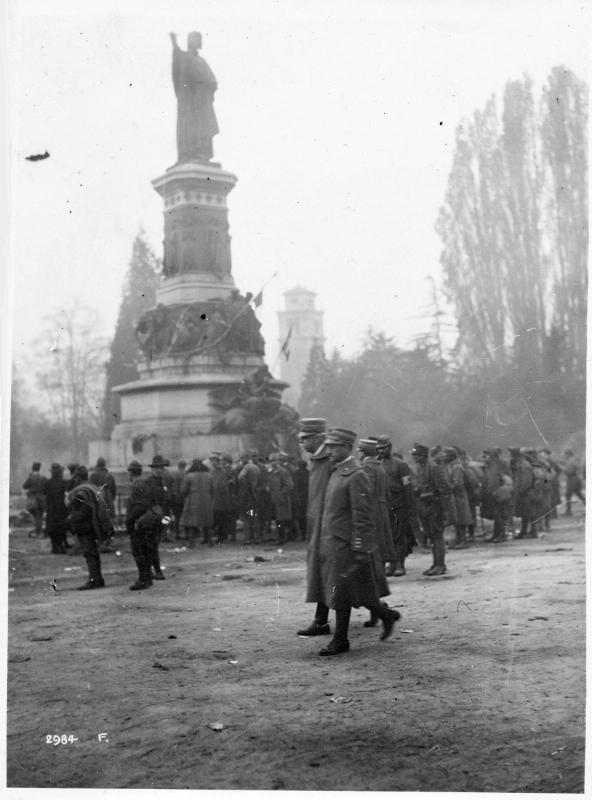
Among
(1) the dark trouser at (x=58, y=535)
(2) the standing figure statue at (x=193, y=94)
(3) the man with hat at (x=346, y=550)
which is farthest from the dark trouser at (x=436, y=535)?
(2) the standing figure statue at (x=193, y=94)

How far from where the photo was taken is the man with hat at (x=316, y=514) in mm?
7008

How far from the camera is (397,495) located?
33.8 feet

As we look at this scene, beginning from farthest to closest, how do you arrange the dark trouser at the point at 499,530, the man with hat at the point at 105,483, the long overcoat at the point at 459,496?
the dark trouser at the point at 499,530
the long overcoat at the point at 459,496
the man with hat at the point at 105,483

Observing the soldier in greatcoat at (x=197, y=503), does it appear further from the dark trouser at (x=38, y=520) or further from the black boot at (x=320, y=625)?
the black boot at (x=320, y=625)

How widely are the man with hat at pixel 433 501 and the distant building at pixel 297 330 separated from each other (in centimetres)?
413

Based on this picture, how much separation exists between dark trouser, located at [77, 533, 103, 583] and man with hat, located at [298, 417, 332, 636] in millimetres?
3084

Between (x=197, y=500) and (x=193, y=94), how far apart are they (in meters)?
5.95

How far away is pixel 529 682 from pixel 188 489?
8.10 meters

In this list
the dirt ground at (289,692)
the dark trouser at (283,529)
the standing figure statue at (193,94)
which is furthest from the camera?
the dark trouser at (283,529)

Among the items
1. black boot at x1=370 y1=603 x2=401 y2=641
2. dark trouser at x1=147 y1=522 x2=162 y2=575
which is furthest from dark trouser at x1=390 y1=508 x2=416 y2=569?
dark trouser at x1=147 y1=522 x2=162 y2=575

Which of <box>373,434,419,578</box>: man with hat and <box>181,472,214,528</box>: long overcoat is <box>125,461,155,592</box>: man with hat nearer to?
<box>181,472,214,528</box>: long overcoat

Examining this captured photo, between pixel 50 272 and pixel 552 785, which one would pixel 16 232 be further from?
pixel 552 785

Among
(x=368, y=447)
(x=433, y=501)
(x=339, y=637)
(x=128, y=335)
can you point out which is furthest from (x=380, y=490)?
(x=128, y=335)

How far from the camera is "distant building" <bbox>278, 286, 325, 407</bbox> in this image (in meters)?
14.4
